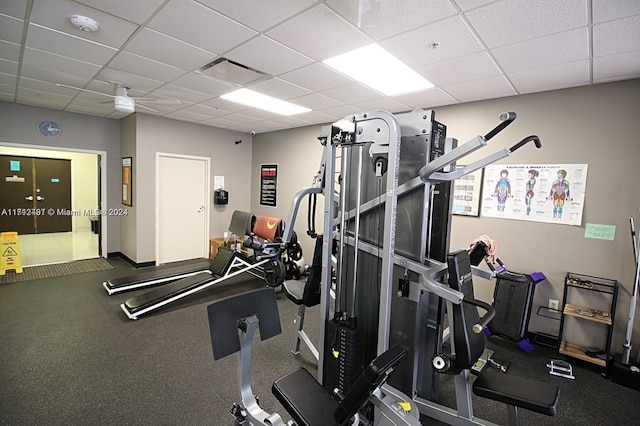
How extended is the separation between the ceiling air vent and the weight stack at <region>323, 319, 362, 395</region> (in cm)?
244

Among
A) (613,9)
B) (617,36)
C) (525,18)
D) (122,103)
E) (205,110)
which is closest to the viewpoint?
(613,9)

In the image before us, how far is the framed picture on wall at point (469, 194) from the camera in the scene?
374 cm

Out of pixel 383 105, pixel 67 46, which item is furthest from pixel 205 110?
pixel 383 105

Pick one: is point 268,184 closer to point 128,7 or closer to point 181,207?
point 181,207

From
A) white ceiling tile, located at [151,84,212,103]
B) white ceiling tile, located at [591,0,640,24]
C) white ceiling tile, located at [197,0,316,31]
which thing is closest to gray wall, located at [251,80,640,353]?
white ceiling tile, located at [591,0,640,24]

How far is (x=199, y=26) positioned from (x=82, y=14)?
0.76 meters

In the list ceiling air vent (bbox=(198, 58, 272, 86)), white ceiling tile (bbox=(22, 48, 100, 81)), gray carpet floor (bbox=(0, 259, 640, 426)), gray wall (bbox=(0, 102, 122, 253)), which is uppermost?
ceiling air vent (bbox=(198, 58, 272, 86))

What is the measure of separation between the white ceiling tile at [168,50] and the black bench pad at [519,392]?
122 inches

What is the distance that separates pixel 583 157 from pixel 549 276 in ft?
4.11

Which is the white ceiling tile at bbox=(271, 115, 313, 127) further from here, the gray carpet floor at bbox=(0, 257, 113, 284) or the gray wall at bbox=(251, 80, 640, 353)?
the gray carpet floor at bbox=(0, 257, 113, 284)

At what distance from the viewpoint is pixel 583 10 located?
Result: 1783 mm

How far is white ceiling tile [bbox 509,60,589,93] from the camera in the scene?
102 inches

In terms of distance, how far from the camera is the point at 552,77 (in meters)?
2.80

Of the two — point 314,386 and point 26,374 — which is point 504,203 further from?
point 26,374
